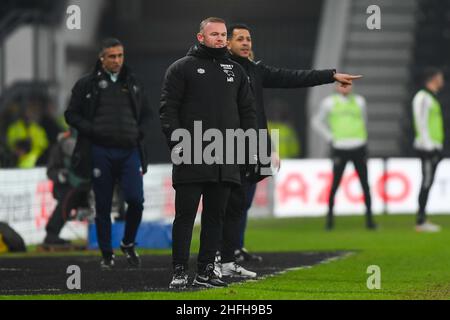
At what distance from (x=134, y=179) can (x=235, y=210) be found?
1.43 metres

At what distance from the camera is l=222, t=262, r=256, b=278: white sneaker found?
12633 millimetres

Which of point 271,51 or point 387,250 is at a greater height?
point 271,51

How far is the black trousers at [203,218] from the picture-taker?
1144cm

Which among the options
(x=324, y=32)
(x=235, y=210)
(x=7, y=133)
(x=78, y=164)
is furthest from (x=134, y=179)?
(x=324, y=32)

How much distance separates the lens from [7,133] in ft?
83.3

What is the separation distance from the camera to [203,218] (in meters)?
11.6

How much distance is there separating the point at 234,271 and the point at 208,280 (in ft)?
3.84

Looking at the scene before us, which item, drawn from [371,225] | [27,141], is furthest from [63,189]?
[371,225]

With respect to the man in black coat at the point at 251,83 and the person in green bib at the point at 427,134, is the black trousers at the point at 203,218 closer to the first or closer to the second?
the man in black coat at the point at 251,83

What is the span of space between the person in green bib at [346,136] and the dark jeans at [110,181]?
6.60m

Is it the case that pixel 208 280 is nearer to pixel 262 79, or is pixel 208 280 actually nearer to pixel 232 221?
Result: pixel 232 221

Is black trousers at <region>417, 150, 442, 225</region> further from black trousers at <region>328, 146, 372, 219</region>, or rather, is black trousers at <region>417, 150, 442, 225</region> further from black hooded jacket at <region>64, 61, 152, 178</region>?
black hooded jacket at <region>64, 61, 152, 178</region>

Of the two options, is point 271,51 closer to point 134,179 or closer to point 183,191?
point 134,179

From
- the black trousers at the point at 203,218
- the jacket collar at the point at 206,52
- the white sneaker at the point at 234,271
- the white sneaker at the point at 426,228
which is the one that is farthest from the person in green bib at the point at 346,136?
the jacket collar at the point at 206,52
